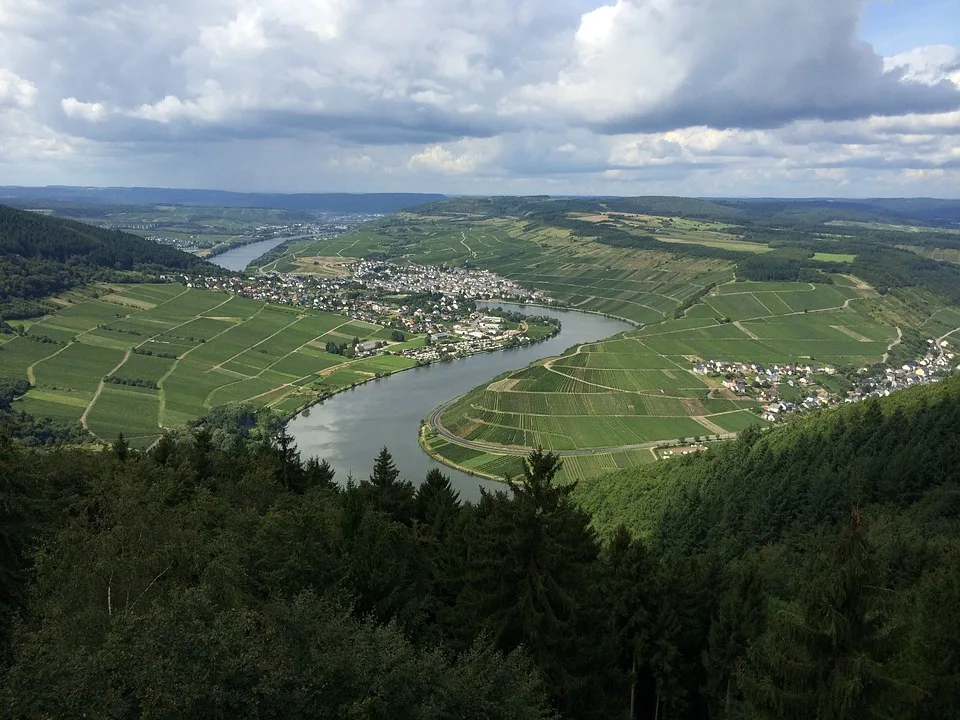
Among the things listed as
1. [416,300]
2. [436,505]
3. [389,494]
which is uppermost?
[389,494]

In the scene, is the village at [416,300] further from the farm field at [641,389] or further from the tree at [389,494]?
the tree at [389,494]

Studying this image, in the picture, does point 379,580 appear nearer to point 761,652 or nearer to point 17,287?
point 761,652

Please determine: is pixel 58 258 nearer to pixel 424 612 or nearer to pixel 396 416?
pixel 396 416

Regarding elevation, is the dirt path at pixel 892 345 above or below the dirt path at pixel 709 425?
above

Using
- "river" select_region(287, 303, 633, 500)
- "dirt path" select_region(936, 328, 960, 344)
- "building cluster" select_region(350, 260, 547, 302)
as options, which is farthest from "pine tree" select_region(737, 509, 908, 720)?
"building cluster" select_region(350, 260, 547, 302)

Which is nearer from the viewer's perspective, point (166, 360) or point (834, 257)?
point (166, 360)

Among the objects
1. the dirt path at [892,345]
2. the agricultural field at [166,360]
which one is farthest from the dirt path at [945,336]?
the agricultural field at [166,360]

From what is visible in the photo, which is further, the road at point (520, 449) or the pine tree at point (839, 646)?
the road at point (520, 449)

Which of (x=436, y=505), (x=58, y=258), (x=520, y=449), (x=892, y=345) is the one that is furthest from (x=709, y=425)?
(x=58, y=258)
